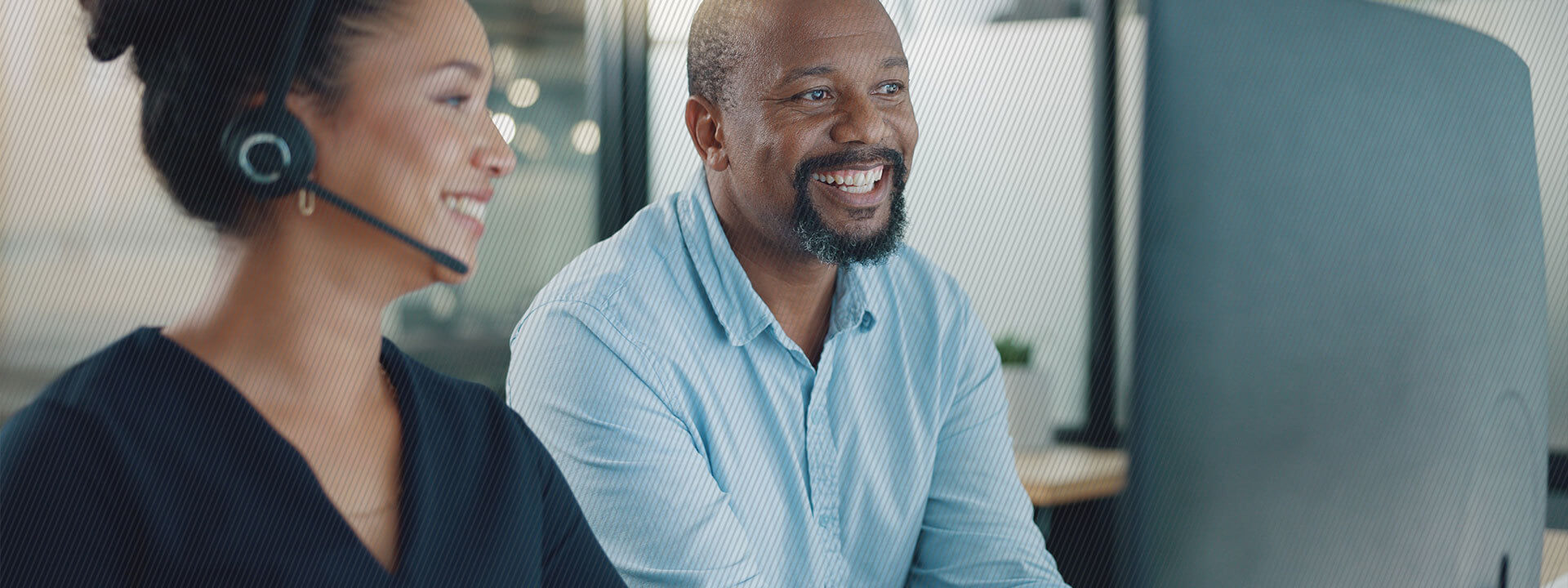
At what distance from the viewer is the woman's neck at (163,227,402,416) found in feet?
1.39

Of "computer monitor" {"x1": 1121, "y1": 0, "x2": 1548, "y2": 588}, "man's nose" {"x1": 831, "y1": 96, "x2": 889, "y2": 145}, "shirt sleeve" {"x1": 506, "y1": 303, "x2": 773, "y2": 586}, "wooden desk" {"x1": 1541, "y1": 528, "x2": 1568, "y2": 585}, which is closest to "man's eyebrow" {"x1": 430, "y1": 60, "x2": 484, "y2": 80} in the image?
"computer monitor" {"x1": 1121, "y1": 0, "x2": 1548, "y2": 588}

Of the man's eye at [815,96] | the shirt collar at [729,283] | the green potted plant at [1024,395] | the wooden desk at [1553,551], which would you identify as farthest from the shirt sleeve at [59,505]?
the green potted plant at [1024,395]

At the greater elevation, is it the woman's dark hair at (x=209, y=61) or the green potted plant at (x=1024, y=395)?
the woman's dark hair at (x=209, y=61)

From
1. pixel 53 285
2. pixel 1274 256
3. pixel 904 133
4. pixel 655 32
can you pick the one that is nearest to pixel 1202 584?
pixel 1274 256

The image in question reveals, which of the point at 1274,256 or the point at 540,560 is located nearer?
the point at 1274,256

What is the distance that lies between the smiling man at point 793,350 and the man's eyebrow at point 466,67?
0.38m

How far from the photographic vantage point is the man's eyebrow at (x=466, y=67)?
433 millimetres

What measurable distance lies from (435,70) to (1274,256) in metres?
0.31

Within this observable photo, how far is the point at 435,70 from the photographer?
17.0 inches

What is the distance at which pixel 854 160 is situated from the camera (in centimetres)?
94

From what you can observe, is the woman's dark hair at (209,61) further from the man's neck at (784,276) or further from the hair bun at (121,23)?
the man's neck at (784,276)

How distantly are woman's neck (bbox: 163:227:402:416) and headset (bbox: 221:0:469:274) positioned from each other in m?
0.02

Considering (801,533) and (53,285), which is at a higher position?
(53,285)

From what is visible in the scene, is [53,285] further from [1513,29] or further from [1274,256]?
[1513,29]
